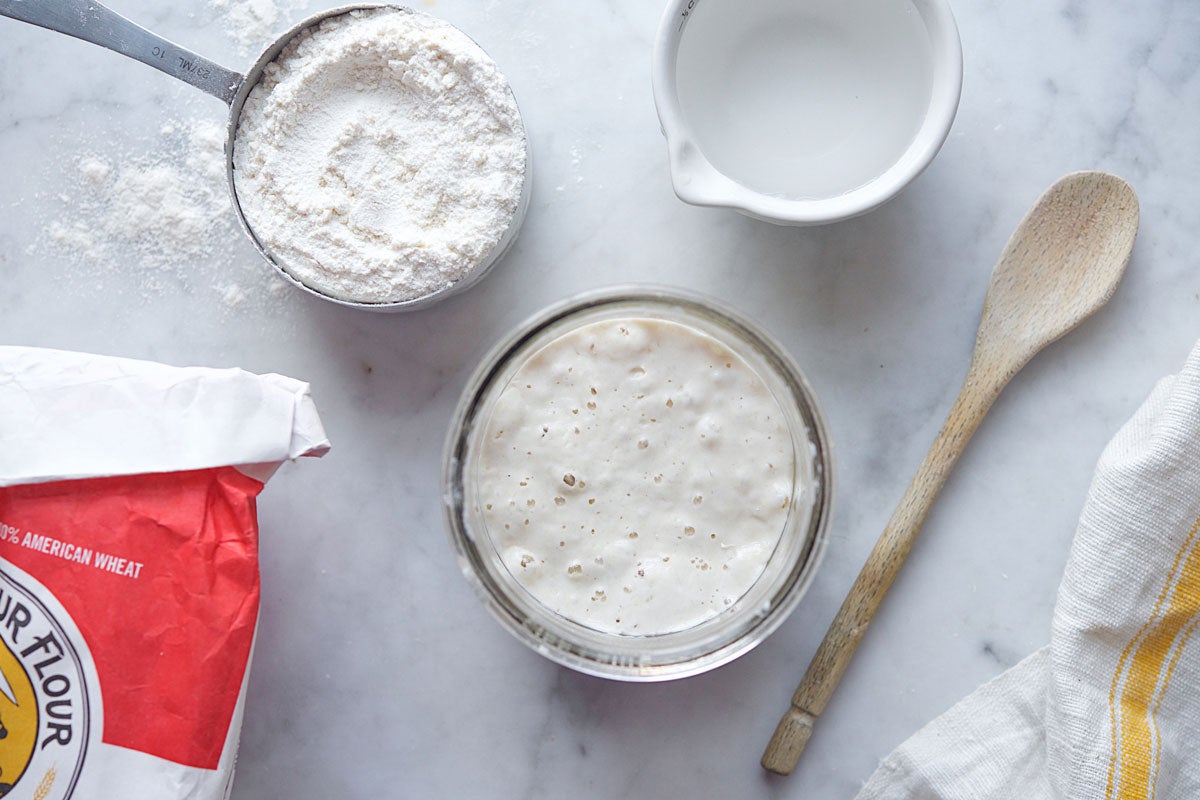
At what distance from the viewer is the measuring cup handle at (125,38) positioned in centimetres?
75

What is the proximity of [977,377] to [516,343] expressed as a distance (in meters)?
0.39

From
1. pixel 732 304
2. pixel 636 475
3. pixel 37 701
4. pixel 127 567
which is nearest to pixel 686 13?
pixel 732 304

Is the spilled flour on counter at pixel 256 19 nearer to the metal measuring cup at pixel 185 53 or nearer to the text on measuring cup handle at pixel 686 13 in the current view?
the metal measuring cup at pixel 185 53

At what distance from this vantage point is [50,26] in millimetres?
761

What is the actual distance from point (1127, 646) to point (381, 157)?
2.31ft

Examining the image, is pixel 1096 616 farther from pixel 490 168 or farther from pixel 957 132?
pixel 490 168

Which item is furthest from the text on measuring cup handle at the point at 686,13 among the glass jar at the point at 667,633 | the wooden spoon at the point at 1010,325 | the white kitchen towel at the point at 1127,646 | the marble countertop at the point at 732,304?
the white kitchen towel at the point at 1127,646

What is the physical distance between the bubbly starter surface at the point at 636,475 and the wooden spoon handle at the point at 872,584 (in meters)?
0.13

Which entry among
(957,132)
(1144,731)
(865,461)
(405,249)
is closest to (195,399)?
(405,249)

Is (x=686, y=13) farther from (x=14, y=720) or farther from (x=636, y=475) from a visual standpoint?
(x=14, y=720)

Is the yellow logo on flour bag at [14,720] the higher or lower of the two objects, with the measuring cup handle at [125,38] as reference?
lower

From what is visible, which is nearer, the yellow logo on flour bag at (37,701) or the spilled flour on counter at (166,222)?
the yellow logo on flour bag at (37,701)

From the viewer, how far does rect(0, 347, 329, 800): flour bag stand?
701 millimetres

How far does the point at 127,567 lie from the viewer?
0.71 metres
